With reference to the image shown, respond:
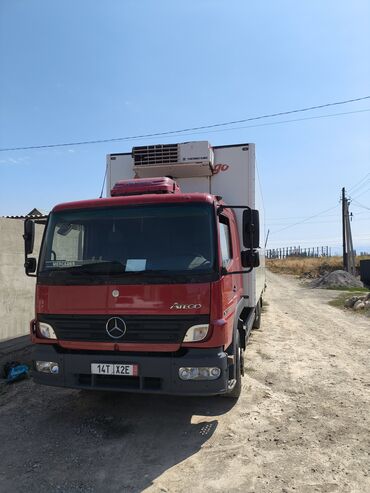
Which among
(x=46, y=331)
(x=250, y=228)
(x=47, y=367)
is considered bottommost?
(x=47, y=367)

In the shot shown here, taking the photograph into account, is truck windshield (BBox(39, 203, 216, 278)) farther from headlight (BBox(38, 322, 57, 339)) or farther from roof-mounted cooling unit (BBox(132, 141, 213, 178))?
roof-mounted cooling unit (BBox(132, 141, 213, 178))

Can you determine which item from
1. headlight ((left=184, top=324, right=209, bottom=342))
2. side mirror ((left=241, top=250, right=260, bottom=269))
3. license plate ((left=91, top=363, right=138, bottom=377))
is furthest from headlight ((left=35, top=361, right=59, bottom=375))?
side mirror ((left=241, top=250, right=260, bottom=269))

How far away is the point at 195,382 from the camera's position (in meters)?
4.23

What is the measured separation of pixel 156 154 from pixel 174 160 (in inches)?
12.5

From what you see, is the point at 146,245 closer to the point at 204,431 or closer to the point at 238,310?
the point at 238,310

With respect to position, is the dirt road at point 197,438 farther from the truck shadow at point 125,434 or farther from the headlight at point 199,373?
the headlight at point 199,373

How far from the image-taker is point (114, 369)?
14.3ft

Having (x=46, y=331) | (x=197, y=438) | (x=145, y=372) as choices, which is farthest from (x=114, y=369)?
(x=197, y=438)

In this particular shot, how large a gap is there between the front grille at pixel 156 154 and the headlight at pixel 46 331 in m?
3.15

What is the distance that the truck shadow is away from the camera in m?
3.80

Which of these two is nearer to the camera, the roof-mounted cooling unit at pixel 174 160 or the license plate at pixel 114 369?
the license plate at pixel 114 369

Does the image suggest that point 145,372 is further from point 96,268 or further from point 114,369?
point 96,268

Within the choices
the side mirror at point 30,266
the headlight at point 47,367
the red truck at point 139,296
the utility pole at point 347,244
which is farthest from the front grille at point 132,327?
the utility pole at point 347,244

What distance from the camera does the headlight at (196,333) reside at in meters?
4.26
